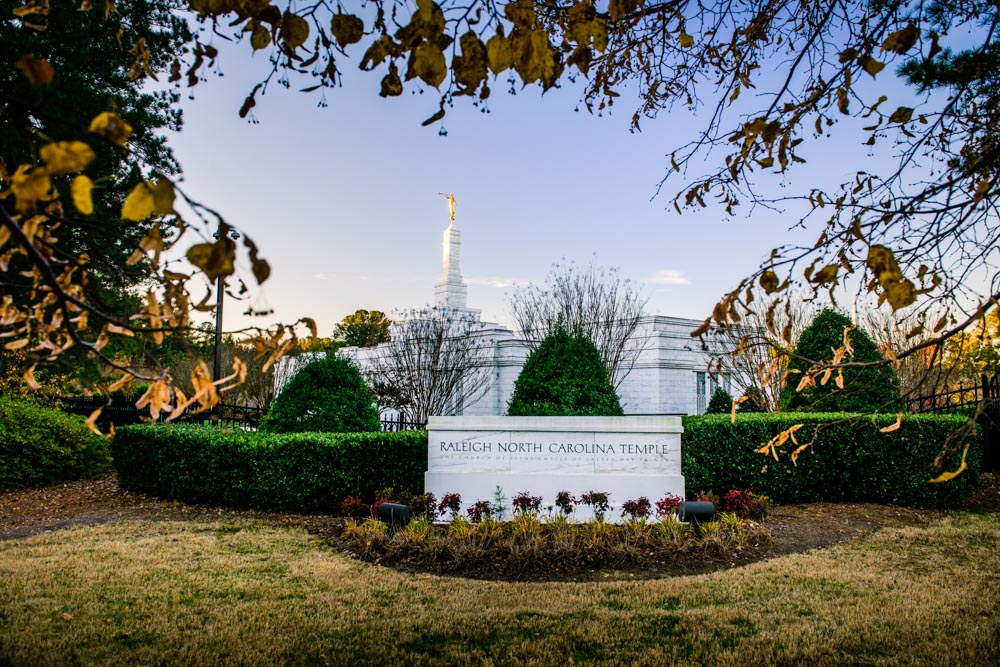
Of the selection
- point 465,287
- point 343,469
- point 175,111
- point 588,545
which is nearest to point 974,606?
point 588,545

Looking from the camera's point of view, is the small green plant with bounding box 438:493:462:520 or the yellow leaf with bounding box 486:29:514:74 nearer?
the yellow leaf with bounding box 486:29:514:74

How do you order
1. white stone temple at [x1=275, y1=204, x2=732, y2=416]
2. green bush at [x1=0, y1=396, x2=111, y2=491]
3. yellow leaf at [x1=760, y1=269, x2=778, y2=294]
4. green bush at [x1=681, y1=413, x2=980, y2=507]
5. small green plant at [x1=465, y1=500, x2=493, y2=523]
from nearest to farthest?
yellow leaf at [x1=760, y1=269, x2=778, y2=294] → small green plant at [x1=465, y1=500, x2=493, y2=523] → green bush at [x1=681, y1=413, x2=980, y2=507] → green bush at [x1=0, y1=396, x2=111, y2=491] → white stone temple at [x1=275, y1=204, x2=732, y2=416]

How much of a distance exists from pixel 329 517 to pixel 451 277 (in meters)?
28.6

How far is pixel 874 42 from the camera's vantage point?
4.34 meters

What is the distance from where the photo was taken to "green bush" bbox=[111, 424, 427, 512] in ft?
33.2

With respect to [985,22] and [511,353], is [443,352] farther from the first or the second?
[985,22]

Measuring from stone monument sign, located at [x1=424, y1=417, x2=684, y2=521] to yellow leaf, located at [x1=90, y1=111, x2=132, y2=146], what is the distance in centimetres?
790

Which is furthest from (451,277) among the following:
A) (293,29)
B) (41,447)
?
(293,29)

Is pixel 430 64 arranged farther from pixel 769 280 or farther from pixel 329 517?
pixel 329 517

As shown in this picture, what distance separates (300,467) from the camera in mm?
10109

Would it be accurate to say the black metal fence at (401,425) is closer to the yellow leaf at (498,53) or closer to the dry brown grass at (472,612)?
the dry brown grass at (472,612)

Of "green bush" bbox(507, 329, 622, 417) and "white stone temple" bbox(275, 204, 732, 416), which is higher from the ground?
"white stone temple" bbox(275, 204, 732, 416)

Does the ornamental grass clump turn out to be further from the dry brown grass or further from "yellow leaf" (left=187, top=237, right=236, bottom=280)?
"yellow leaf" (left=187, top=237, right=236, bottom=280)

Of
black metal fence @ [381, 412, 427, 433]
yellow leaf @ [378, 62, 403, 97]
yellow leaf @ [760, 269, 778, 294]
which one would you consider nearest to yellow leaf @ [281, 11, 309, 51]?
yellow leaf @ [378, 62, 403, 97]
